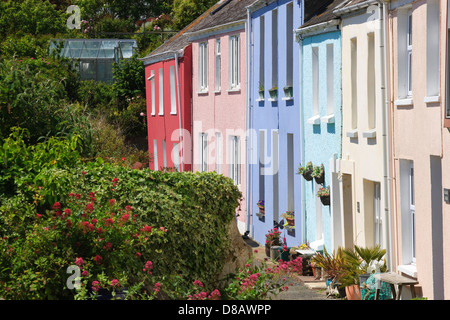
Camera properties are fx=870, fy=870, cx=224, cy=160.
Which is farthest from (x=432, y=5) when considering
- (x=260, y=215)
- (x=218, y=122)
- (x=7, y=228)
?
(x=218, y=122)

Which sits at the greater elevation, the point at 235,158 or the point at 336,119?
the point at 336,119

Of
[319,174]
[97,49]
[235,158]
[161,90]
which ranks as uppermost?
[97,49]

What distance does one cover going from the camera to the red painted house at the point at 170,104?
105ft

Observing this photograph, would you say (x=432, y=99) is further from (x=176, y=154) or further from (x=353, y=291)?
(x=176, y=154)

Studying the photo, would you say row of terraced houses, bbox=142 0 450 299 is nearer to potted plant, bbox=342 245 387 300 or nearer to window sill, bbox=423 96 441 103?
window sill, bbox=423 96 441 103

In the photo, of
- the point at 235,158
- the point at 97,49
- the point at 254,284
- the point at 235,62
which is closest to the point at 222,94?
the point at 235,62

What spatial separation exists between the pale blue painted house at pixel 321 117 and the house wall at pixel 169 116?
9.47 metres

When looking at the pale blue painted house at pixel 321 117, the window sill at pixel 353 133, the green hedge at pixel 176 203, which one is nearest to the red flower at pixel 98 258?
the green hedge at pixel 176 203

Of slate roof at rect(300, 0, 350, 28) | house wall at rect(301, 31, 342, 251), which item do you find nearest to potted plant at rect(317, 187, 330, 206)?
house wall at rect(301, 31, 342, 251)

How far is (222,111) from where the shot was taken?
28.1 meters

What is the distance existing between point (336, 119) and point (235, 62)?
31.5 feet

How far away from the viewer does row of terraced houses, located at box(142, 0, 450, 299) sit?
1258 centimetres

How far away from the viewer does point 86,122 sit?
15.1 meters

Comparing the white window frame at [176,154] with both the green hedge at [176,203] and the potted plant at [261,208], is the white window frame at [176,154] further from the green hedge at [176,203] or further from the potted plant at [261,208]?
the green hedge at [176,203]
